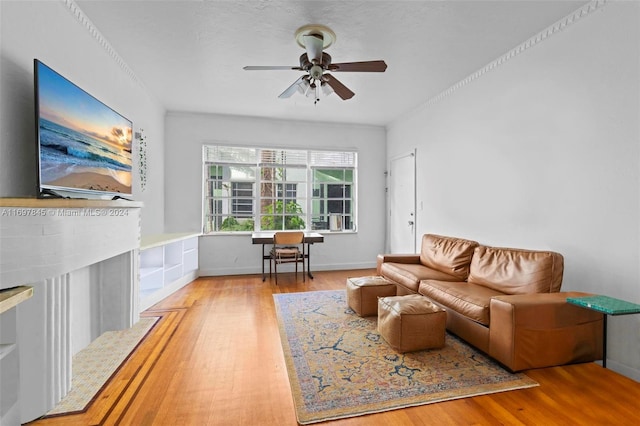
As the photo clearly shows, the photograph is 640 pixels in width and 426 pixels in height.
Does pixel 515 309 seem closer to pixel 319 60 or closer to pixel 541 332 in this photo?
pixel 541 332

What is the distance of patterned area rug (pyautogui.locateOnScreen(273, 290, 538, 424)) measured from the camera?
1781 millimetres

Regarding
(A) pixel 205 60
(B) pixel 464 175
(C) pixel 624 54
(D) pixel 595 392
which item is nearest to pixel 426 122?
(B) pixel 464 175

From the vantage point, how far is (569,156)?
2539 mm

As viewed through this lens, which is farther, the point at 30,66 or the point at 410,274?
the point at 410,274

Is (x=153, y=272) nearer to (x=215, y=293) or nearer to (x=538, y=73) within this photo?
(x=215, y=293)

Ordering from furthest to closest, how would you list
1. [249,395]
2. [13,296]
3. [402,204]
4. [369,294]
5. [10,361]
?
[402,204] → [369,294] → [249,395] → [10,361] → [13,296]

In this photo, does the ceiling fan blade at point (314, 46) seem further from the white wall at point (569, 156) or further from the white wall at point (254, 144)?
the white wall at point (254, 144)

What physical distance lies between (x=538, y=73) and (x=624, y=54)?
691 millimetres

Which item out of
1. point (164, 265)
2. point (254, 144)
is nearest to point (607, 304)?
point (164, 265)

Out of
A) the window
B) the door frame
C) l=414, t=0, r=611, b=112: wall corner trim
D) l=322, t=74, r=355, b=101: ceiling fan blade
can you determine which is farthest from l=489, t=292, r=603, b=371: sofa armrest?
the window

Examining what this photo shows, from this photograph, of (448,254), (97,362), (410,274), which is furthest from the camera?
(448,254)

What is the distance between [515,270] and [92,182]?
370 centimetres

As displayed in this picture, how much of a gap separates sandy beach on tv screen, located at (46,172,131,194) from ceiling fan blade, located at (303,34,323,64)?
2088 mm

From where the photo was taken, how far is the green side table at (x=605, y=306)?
1.86 meters
